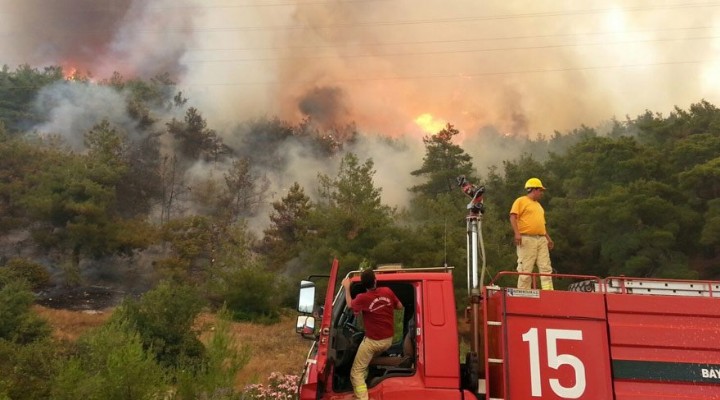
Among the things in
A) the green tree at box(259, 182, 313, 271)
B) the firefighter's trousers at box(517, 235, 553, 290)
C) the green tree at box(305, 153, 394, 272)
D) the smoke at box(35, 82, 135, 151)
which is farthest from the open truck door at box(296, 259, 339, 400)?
the smoke at box(35, 82, 135, 151)

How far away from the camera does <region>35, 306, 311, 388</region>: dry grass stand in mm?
19047

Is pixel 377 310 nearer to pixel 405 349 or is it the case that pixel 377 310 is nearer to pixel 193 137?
pixel 405 349

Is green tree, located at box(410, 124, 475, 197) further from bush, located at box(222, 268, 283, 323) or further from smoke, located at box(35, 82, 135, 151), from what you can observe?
smoke, located at box(35, 82, 135, 151)

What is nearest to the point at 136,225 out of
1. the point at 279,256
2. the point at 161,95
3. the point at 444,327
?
the point at 279,256

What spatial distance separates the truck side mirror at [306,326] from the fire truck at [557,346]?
123 millimetres

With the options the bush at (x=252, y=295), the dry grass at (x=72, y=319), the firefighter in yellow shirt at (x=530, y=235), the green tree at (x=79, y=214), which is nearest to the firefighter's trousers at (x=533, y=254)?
the firefighter in yellow shirt at (x=530, y=235)

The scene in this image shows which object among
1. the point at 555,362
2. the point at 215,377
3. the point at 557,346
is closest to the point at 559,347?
the point at 557,346

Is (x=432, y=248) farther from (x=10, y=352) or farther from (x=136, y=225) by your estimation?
(x=136, y=225)

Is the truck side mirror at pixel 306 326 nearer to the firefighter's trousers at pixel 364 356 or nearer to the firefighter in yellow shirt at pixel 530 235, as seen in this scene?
the firefighter's trousers at pixel 364 356

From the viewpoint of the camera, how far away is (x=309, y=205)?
43.5 m

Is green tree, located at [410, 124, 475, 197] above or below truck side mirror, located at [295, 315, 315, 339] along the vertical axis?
above

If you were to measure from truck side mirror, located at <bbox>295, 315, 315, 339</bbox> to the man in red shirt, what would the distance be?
1.57 feet

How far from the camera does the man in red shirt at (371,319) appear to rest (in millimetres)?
5215

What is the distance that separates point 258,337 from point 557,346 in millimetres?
A: 22169
